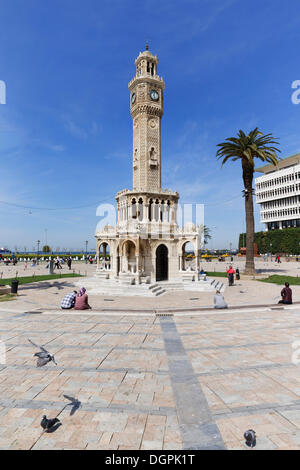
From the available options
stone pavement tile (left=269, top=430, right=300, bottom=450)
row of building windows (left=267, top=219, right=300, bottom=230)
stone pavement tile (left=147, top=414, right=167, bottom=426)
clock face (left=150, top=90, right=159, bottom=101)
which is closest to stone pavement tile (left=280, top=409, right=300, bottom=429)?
stone pavement tile (left=269, top=430, right=300, bottom=450)

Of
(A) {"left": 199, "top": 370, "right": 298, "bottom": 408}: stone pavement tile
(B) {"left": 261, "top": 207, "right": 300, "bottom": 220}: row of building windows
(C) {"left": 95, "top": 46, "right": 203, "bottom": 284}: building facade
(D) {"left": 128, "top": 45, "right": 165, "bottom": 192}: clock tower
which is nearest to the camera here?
(A) {"left": 199, "top": 370, "right": 298, "bottom": 408}: stone pavement tile

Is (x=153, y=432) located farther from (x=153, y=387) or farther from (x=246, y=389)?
(x=246, y=389)

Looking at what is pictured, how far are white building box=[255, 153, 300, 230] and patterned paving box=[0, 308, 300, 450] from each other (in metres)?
A: 79.1

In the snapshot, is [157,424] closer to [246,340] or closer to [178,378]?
[178,378]

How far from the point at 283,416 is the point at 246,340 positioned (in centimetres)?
432

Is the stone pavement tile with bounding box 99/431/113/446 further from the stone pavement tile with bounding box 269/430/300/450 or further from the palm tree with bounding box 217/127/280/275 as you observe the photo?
the palm tree with bounding box 217/127/280/275

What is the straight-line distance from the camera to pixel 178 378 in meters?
6.10

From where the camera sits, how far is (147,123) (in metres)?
28.0

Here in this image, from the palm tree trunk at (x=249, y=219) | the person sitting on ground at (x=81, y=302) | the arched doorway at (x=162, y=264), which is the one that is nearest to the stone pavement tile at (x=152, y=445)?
the person sitting on ground at (x=81, y=302)

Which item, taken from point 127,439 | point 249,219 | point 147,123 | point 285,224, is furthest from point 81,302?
point 285,224

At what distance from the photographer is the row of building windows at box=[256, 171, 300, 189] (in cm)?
7808

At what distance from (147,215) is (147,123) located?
1012 cm

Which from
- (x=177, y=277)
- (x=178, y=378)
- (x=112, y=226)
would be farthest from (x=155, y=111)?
(x=178, y=378)

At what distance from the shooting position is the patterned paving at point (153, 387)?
408 cm
